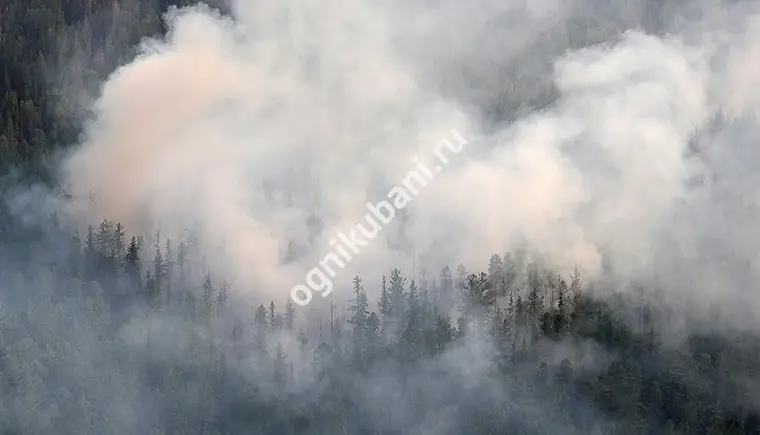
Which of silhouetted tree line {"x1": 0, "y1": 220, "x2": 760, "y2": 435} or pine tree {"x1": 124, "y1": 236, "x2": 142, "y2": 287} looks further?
pine tree {"x1": 124, "y1": 236, "x2": 142, "y2": 287}

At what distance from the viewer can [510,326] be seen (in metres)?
145

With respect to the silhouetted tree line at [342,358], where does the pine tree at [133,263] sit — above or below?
above

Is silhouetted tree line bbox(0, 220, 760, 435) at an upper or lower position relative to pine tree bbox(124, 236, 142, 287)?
lower

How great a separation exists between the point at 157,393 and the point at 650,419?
63.3 m

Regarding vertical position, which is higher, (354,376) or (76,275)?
(76,275)

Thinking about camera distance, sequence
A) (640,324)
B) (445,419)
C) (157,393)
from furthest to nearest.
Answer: (640,324), (445,419), (157,393)

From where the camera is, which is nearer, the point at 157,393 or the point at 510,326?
the point at 157,393

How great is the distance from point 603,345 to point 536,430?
29.5 metres

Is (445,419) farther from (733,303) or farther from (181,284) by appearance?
(733,303)

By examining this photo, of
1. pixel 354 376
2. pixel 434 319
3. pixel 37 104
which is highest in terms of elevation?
pixel 37 104

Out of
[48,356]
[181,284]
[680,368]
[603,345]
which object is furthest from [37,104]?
[680,368]

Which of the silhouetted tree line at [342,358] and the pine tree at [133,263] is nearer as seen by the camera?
the silhouetted tree line at [342,358]

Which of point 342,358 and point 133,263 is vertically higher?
point 133,263

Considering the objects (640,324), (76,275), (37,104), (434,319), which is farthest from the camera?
(37,104)
